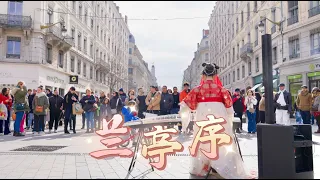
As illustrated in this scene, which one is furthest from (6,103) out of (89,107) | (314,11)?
(314,11)

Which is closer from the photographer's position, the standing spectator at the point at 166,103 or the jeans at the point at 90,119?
the standing spectator at the point at 166,103

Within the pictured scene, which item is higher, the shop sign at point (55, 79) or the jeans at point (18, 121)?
the shop sign at point (55, 79)

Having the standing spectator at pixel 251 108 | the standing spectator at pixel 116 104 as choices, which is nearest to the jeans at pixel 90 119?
the standing spectator at pixel 116 104

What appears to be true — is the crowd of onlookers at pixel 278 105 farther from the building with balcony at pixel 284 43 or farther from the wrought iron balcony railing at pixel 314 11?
the wrought iron balcony railing at pixel 314 11

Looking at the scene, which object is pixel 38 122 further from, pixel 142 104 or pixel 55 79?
pixel 55 79

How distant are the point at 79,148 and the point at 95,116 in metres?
5.07

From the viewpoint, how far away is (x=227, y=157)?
4.38m

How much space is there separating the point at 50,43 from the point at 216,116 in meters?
22.8

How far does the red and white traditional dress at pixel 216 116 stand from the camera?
4.33 m

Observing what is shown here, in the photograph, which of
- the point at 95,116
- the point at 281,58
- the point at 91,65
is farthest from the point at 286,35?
the point at 91,65

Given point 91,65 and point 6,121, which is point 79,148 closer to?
point 6,121

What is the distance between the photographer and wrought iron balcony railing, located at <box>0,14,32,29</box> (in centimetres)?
2100

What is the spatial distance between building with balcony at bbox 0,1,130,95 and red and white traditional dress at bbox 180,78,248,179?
697 centimetres

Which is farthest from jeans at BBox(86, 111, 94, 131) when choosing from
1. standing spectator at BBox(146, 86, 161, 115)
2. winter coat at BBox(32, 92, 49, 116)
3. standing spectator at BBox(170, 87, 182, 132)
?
standing spectator at BBox(170, 87, 182, 132)
